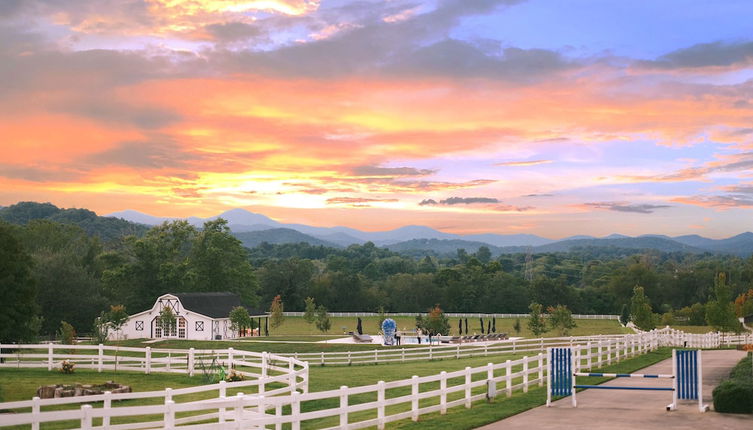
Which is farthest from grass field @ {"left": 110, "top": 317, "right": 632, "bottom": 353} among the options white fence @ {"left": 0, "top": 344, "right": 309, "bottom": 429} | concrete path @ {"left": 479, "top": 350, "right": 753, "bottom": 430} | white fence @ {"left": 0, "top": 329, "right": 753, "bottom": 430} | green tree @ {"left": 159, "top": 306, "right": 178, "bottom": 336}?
concrete path @ {"left": 479, "top": 350, "right": 753, "bottom": 430}

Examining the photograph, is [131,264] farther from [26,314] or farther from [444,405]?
→ [444,405]

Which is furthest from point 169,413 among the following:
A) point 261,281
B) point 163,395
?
point 261,281

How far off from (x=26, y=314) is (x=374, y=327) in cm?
5400

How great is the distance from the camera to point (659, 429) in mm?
16797

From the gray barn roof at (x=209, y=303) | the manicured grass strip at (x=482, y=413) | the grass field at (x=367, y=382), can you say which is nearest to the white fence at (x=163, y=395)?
the grass field at (x=367, y=382)

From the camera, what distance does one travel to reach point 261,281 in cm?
12388

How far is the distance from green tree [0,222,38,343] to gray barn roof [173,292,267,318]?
3011cm

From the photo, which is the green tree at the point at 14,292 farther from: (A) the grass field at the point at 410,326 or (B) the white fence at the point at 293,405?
(A) the grass field at the point at 410,326

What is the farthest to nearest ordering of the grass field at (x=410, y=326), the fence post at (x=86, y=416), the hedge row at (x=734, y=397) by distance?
1. the grass field at (x=410, y=326)
2. the hedge row at (x=734, y=397)
3. the fence post at (x=86, y=416)

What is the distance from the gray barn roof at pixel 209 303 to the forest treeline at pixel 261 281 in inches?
435

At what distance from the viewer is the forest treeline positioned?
83.1 m

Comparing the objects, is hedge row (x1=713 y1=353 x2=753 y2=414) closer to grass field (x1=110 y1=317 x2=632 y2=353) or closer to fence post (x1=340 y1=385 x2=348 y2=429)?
fence post (x1=340 y1=385 x2=348 y2=429)

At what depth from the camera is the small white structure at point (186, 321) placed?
76.8 meters

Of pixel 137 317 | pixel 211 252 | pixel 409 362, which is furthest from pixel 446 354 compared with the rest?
pixel 211 252
